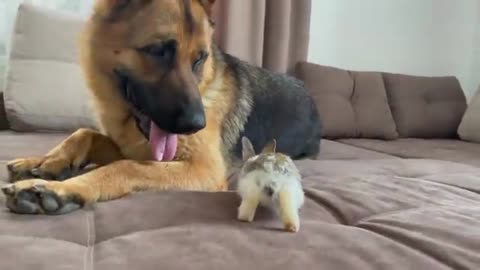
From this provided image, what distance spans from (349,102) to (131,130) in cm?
165

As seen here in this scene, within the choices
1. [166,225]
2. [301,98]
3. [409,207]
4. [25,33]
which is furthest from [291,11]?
[166,225]

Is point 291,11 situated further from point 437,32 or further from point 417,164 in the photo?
point 417,164

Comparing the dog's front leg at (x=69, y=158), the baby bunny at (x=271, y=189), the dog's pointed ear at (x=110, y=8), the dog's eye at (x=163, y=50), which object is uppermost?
the dog's pointed ear at (x=110, y=8)

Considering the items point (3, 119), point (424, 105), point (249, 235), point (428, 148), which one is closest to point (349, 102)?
point (424, 105)

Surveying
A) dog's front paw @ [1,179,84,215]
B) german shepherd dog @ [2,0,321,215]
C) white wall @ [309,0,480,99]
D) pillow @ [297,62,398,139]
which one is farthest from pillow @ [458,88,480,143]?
dog's front paw @ [1,179,84,215]

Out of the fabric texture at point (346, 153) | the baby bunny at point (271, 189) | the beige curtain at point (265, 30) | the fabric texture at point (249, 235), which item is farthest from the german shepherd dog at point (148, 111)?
the beige curtain at point (265, 30)

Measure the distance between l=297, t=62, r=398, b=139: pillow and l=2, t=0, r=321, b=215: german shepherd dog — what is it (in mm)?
1185

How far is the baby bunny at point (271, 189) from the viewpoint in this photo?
105cm

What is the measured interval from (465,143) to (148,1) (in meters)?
1.90

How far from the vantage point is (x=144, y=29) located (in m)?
1.46

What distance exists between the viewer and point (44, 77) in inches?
93.0

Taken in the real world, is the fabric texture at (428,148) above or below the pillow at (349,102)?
below

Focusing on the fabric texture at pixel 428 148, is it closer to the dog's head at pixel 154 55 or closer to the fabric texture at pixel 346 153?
the fabric texture at pixel 346 153

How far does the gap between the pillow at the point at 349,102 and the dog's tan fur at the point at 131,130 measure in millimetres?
1264
